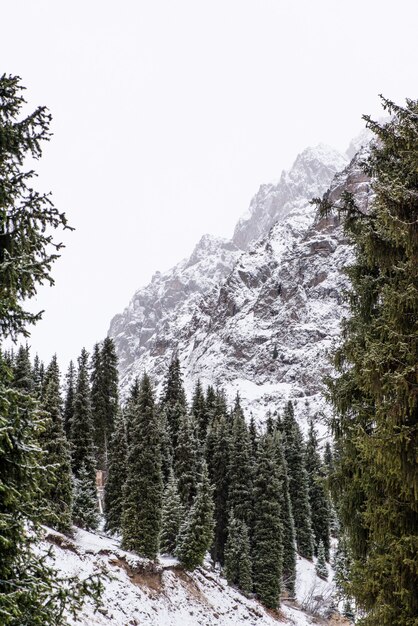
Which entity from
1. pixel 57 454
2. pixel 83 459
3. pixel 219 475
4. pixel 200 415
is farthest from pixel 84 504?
pixel 200 415

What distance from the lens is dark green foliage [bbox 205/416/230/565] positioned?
4156 cm

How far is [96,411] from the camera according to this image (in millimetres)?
47844

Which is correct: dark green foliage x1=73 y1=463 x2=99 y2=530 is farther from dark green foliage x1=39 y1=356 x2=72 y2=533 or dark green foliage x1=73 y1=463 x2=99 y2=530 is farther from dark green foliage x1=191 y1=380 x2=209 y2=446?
dark green foliage x1=191 y1=380 x2=209 y2=446

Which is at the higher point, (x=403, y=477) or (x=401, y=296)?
(x=401, y=296)

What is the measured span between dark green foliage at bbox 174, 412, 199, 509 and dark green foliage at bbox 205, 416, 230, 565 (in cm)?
248

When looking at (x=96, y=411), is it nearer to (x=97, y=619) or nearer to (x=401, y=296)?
(x=97, y=619)

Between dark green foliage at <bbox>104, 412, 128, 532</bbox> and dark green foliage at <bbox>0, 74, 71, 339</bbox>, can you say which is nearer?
dark green foliage at <bbox>0, 74, 71, 339</bbox>

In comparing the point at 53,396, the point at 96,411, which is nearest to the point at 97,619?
the point at 53,396

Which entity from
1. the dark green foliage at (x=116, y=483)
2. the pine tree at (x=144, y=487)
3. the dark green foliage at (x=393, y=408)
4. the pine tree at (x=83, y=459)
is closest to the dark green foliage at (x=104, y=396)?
the pine tree at (x=83, y=459)

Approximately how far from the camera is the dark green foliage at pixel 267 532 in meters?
36.4

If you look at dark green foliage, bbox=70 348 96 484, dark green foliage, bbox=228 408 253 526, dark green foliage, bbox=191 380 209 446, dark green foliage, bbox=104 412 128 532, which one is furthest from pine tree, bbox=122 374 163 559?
dark green foliage, bbox=191 380 209 446

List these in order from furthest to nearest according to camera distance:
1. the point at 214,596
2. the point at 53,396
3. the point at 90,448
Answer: the point at 90,448 → the point at 214,596 → the point at 53,396

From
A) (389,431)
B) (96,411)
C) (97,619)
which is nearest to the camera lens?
(389,431)

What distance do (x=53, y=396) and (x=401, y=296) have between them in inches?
1041
